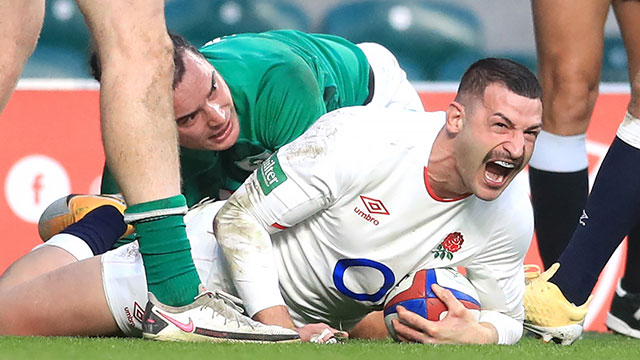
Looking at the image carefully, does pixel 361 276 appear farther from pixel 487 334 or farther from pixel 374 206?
pixel 487 334

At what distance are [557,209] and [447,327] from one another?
1.16 metres

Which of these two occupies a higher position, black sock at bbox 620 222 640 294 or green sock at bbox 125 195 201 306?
green sock at bbox 125 195 201 306

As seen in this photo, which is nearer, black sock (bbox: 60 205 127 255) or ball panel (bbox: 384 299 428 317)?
ball panel (bbox: 384 299 428 317)

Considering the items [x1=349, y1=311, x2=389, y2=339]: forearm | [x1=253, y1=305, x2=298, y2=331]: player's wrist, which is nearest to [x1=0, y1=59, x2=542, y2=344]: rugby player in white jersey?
[x1=253, y1=305, x2=298, y2=331]: player's wrist

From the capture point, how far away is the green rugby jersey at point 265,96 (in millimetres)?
3725

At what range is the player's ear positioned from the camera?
2.94 metres

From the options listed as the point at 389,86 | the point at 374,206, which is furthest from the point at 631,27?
the point at 374,206

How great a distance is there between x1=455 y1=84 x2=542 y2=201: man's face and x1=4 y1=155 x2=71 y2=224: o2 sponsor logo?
2406 millimetres

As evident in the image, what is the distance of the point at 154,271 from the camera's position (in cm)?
256

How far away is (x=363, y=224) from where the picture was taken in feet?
9.83

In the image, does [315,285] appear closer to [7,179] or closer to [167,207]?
[167,207]

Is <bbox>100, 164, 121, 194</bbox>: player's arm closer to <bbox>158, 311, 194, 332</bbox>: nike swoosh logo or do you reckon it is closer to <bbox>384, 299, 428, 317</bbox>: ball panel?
<bbox>384, 299, 428, 317</bbox>: ball panel

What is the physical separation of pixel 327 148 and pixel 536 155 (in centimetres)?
124

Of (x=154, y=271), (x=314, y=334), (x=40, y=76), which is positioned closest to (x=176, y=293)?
(x=154, y=271)
